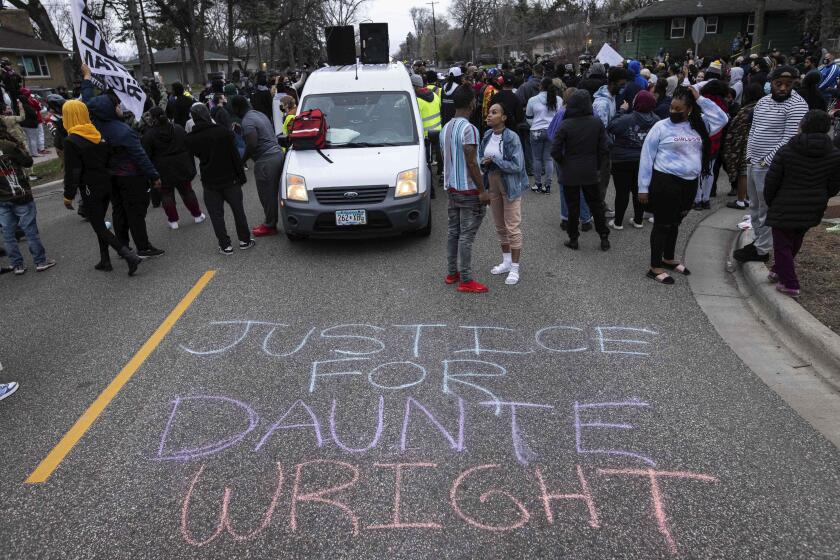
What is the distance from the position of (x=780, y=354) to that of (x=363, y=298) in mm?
3560

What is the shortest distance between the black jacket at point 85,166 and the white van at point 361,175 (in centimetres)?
198

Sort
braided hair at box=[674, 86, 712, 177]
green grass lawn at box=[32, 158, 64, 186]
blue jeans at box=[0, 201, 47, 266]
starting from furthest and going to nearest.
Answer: green grass lawn at box=[32, 158, 64, 186] < blue jeans at box=[0, 201, 47, 266] < braided hair at box=[674, 86, 712, 177]

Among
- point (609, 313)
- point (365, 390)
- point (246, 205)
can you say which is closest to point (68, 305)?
point (365, 390)

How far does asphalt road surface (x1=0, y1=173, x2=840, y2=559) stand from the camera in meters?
2.79

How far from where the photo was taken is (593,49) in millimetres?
46969

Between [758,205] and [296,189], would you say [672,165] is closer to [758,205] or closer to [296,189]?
[758,205]

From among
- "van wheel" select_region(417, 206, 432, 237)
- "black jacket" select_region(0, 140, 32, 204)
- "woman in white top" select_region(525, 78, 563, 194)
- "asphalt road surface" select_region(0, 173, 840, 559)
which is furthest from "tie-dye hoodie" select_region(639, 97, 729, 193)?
"black jacket" select_region(0, 140, 32, 204)

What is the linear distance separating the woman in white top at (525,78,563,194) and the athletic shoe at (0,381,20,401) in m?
7.67

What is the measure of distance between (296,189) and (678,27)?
147 feet

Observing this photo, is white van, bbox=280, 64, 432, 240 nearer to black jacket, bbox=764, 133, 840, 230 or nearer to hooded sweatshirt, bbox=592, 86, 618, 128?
hooded sweatshirt, bbox=592, 86, 618, 128

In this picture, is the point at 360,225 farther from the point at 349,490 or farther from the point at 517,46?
the point at 517,46

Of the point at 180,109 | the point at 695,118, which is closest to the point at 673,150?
the point at 695,118

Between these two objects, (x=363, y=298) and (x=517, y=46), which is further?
(x=517, y=46)

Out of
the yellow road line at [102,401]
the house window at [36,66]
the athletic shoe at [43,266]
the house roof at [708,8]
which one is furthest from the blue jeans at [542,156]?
the house window at [36,66]
